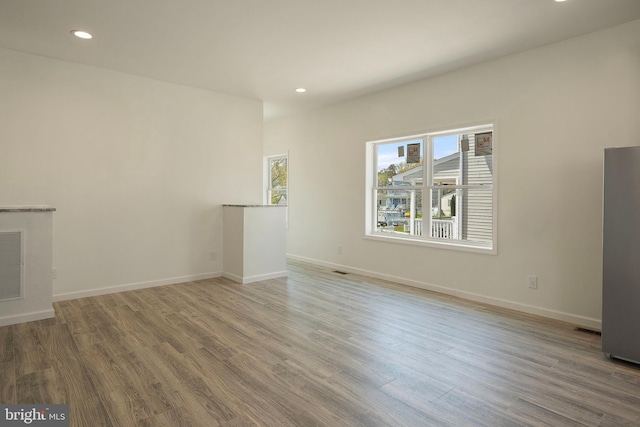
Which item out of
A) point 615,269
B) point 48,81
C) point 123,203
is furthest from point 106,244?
point 615,269

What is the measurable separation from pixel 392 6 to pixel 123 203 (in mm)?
3705

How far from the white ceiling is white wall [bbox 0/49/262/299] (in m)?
0.36

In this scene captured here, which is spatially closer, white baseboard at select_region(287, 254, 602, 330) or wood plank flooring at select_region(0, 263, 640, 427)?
wood plank flooring at select_region(0, 263, 640, 427)

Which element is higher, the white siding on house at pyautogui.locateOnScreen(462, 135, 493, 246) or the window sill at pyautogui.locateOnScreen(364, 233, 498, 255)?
the white siding on house at pyautogui.locateOnScreen(462, 135, 493, 246)

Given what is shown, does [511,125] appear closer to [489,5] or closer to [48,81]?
[489,5]

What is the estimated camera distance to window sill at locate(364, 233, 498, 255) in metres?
4.00

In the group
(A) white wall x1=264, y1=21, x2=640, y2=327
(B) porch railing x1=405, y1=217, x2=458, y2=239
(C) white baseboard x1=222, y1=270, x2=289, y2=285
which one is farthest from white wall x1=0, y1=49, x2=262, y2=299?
(B) porch railing x1=405, y1=217, x2=458, y2=239

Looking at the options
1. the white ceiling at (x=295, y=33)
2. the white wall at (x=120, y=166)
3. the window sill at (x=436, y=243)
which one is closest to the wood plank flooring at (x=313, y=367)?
the window sill at (x=436, y=243)

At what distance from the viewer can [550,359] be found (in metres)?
2.57

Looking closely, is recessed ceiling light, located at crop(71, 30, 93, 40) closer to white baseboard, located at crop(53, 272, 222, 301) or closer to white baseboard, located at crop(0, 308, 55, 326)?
white baseboard, located at crop(0, 308, 55, 326)

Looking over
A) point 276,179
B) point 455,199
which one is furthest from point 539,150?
point 276,179

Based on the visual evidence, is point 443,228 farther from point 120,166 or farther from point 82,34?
point 82,34

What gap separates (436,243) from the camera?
4422 millimetres

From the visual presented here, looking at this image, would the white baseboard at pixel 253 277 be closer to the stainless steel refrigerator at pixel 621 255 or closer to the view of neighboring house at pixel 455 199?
the view of neighboring house at pixel 455 199
